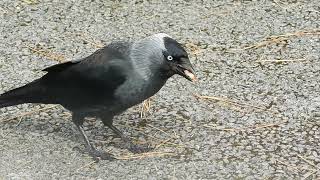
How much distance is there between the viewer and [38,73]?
18.9 ft

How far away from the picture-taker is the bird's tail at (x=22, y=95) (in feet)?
15.7

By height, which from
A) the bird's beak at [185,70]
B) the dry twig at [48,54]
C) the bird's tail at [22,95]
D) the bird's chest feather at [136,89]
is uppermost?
the bird's beak at [185,70]

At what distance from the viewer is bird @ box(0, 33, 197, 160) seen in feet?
14.5

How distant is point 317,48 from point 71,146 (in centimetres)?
238

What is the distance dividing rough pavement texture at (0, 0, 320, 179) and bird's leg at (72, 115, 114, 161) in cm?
5

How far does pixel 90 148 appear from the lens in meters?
4.71

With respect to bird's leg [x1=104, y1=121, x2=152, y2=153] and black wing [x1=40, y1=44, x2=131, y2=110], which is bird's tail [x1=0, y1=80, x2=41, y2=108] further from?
bird's leg [x1=104, y1=121, x2=152, y2=153]

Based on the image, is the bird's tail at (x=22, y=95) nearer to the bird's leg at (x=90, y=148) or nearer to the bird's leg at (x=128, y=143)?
the bird's leg at (x=90, y=148)

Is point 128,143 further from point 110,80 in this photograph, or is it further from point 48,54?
point 48,54

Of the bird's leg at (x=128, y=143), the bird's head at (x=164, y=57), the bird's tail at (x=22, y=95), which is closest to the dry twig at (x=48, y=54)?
the bird's tail at (x=22, y=95)

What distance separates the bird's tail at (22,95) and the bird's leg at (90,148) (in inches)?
11.7

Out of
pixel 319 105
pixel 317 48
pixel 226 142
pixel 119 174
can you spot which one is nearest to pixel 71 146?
pixel 119 174

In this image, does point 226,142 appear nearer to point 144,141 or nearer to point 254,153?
point 254,153

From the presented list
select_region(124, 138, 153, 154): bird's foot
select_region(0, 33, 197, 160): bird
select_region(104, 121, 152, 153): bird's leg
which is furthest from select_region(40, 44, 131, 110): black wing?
select_region(124, 138, 153, 154): bird's foot
